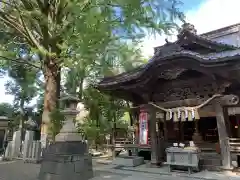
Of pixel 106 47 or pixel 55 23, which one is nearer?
pixel 106 47

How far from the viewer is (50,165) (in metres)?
8.52

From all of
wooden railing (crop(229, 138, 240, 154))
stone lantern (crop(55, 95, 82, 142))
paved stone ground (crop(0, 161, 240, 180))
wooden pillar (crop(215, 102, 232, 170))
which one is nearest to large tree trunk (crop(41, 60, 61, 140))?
stone lantern (crop(55, 95, 82, 142))

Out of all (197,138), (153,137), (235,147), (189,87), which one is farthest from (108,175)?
(197,138)

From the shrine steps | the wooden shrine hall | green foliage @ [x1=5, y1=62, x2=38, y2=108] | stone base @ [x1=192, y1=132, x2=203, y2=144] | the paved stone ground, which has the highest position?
green foliage @ [x1=5, y1=62, x2=38, y2=108]

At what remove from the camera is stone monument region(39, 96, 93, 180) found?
8.26 metres

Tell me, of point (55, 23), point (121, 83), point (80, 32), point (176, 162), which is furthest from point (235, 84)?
point (55, 23)

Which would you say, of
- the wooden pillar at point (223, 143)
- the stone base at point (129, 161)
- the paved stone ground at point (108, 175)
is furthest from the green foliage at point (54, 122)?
the wooden pillar at point (223, 143)

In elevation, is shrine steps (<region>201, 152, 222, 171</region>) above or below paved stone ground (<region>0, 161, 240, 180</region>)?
above

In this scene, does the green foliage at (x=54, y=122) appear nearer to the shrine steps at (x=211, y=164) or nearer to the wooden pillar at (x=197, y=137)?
the shrine steps at (x=211, y=164)

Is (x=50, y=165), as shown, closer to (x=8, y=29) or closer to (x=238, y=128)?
(x=8, y=29)

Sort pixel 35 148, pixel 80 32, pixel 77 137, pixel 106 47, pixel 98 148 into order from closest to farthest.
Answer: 1. pixel 77 137
2. pixel 80 32
3. pixel 106 47
4. pixel 35 148
5. pixel 98 148

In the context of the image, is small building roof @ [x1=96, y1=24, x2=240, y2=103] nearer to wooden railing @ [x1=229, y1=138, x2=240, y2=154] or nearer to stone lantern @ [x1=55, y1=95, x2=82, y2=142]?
wooden railing @ [x1=229, y1=138, x2=240, y2=154]

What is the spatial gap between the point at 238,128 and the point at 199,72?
768cm

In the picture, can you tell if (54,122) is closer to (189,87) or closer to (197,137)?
(189,87)
